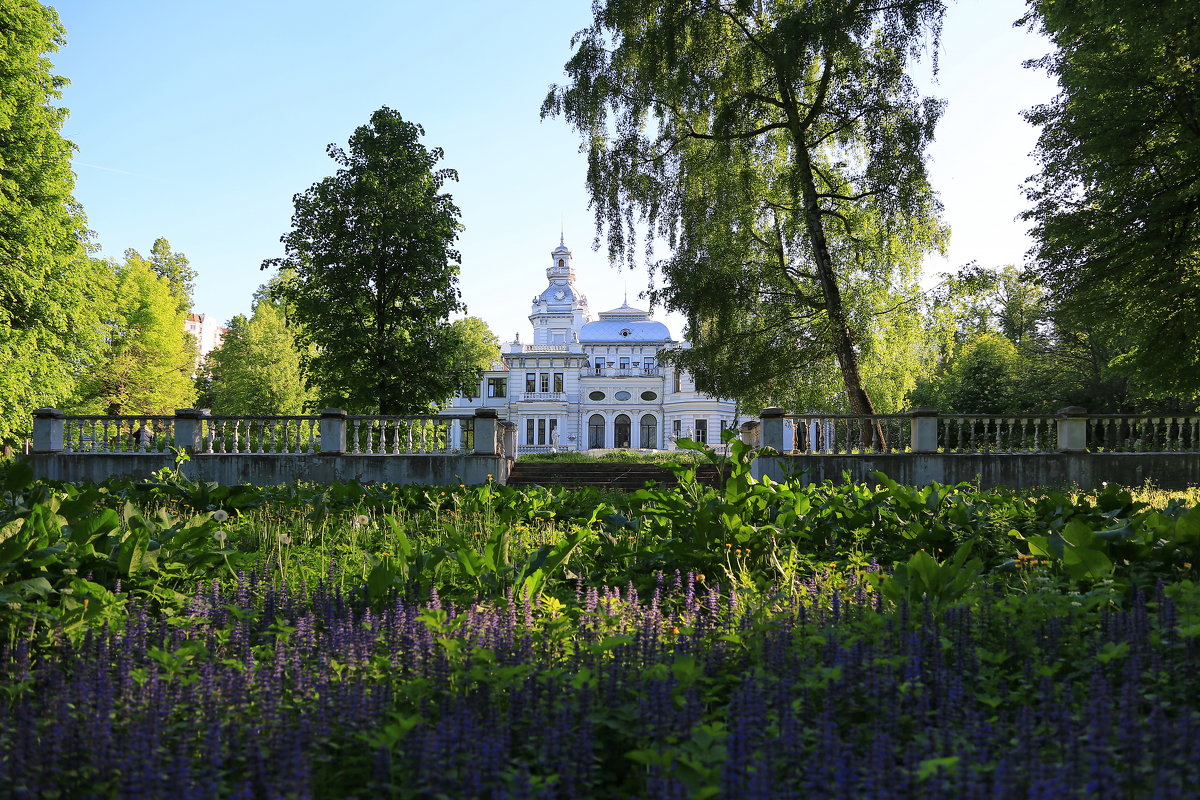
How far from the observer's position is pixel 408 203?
19.9 meters

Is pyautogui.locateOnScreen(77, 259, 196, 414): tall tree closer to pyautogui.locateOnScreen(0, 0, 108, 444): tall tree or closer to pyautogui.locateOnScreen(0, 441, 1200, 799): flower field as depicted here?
pyautogui.locateOnScreen(0, 0, 108, 444): tall tree

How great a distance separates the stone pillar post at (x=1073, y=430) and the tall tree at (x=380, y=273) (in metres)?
13.7

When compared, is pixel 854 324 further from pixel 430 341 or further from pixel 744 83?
pixel 430 341

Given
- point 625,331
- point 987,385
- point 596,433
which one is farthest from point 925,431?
point 625,331

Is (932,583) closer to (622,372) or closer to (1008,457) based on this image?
(1008,457)

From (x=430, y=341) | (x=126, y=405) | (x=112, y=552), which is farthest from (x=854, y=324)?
(x=126, y=405)

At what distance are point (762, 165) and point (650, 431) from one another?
47.1 metres

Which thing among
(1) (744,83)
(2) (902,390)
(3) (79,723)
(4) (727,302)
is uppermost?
(1) (744,83)

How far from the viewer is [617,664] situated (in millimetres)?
2793

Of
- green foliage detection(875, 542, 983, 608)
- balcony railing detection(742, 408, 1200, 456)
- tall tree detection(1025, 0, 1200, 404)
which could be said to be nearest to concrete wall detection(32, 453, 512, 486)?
balcony railing detection(742, 408, 1200, 456)

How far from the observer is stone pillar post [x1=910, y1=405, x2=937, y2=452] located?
49.0 feet

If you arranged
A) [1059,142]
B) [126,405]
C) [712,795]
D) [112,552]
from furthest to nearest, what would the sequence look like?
1. [126,405]
2. [1059,142]
3. [112,552]
4. [712,795]

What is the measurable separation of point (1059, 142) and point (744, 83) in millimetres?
6173

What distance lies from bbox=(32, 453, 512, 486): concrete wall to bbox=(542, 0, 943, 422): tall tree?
234 inches
